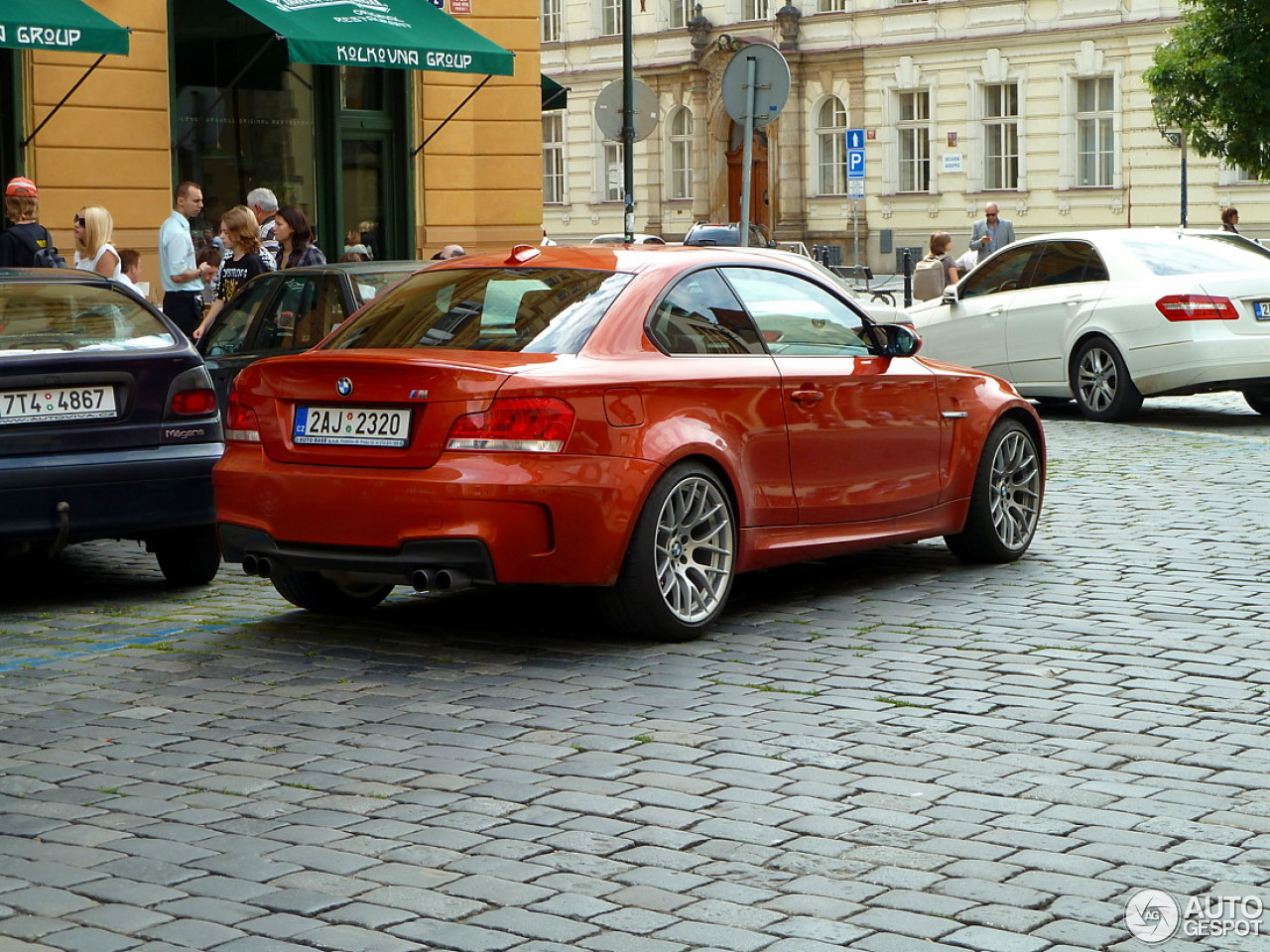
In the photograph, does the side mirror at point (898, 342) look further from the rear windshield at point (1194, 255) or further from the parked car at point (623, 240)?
the parked car at point (623, 240)

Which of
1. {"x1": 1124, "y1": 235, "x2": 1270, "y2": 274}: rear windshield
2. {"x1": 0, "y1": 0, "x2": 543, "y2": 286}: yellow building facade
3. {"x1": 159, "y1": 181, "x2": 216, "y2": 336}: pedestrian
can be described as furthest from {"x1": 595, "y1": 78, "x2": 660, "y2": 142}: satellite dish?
Result: {"x1": 1124, "y1": 235, "x2": 1270, "y2": 274}: rear windshield

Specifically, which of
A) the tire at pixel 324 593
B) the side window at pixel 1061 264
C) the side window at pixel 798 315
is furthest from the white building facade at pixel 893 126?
the tire at pixel 324 593

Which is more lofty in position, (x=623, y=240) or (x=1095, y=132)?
(x=1095, y=132)

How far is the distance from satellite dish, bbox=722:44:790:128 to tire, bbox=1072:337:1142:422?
319 cm

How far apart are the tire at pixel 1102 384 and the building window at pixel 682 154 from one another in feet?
136

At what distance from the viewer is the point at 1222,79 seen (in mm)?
30297

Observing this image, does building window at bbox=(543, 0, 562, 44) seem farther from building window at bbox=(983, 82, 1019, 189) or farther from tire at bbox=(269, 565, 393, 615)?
tire at bbox=(269, 565, 393, 615)

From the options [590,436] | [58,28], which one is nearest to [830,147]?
[58,28]

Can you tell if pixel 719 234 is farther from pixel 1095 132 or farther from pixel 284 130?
pixel 284 130

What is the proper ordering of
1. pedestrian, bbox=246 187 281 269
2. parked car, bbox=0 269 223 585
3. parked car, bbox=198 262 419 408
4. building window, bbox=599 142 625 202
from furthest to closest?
1. building window, bbox=599 142 625 202
2. pedestrian, bbox=246 187 281 269
3. parked car, bbox=198 262 419 408
4. parked car, bbox=0 269 223 585

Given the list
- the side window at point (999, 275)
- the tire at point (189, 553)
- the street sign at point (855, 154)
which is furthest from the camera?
the street sign at point (855, 154)

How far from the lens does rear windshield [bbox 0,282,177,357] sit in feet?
27.3

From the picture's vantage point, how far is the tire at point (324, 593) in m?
7.95

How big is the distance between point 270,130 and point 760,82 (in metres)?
6.49
